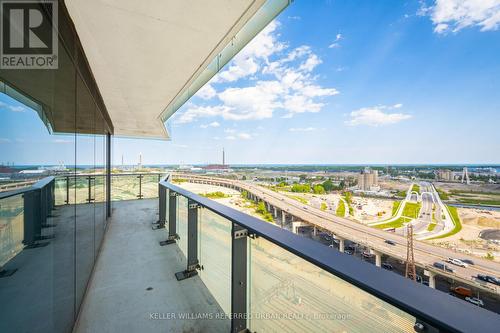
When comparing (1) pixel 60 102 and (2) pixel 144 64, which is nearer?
(1) pixel 60 102

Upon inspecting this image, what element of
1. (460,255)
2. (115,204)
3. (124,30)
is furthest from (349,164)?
(124,30)

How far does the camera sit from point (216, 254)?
1.74 meters

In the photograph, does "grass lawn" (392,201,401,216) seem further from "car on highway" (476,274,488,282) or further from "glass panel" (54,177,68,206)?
"glass panel" (54,177,68,206)

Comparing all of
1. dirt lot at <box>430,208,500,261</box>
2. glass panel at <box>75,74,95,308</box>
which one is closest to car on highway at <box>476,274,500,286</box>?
dirt lot at <box>430,208,500,261</box>

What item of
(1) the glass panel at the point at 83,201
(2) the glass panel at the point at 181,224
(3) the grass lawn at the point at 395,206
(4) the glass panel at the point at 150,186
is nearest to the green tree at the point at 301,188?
(3) the grass lawn at the point at 395,206

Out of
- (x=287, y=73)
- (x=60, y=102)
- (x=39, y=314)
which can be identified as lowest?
(x=39, y=314)

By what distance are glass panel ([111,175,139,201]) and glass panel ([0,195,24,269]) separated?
4.70 meters

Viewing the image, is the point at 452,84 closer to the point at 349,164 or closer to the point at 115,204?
the point at 349,164

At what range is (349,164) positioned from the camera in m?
15.0

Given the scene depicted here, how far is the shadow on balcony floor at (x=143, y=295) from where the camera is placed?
4.91 feet

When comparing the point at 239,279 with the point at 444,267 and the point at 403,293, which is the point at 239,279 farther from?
the point at 444,267

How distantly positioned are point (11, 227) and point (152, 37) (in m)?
1.64

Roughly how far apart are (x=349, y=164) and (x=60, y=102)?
54.0ft

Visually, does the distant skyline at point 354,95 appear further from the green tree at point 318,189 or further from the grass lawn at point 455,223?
the green tree at point 318,189
